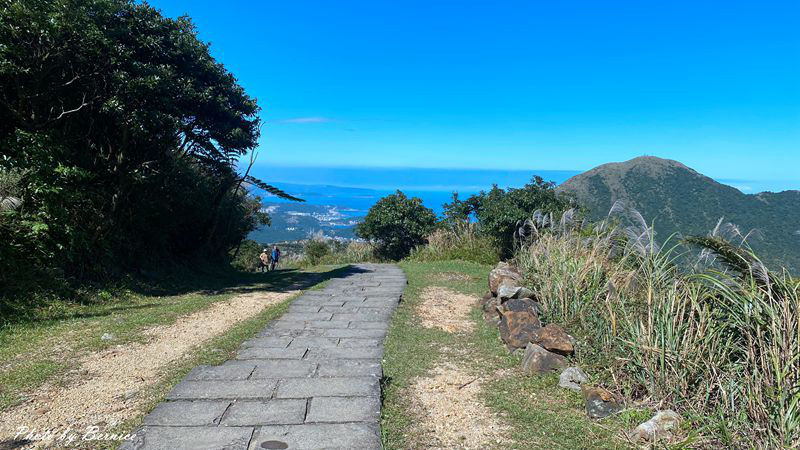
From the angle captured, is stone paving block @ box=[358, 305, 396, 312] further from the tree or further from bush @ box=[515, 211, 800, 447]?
the tree

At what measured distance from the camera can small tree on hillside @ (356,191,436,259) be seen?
17.2 metres

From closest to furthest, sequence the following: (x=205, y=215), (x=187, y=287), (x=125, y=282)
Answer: (x=125, y=282)
(x=187, y=287)
(x=205, y=215)

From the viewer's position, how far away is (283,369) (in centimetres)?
458

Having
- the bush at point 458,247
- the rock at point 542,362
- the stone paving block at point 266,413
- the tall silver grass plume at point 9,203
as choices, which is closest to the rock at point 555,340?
the rock at point 542,362

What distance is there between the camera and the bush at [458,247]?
14.0 metres

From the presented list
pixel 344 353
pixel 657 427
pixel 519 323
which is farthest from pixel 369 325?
pixel 657 427

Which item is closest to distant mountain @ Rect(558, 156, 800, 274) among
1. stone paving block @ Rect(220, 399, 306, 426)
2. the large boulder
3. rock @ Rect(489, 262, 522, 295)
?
rock @ Rect(489, 262, 522, 295)

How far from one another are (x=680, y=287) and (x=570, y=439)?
2.02m

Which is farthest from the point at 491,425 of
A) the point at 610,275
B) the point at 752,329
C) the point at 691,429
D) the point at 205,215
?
the point at 205,215

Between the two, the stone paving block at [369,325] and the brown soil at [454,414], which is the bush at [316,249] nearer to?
the stone paving block at [369,325]

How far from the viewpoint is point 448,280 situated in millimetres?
10797

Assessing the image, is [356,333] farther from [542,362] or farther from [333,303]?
[542,362]

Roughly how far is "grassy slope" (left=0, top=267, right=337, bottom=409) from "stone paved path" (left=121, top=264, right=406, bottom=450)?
0.64 m

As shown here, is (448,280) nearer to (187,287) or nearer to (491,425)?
(187,287)
